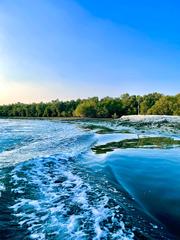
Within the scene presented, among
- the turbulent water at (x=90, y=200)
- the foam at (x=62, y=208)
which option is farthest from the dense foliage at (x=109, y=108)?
the foam at (x=62, y=208)

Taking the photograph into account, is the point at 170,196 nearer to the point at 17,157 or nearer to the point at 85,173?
the point at 85,173

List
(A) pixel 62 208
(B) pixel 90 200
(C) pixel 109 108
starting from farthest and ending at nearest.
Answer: (C) pixel 109 108, (B) pixel 90 200, (A) pixel 62 208

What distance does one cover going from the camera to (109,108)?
107188 mm

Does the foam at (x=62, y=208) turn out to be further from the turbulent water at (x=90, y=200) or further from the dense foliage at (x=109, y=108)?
the dense foliage at (x=109, y=108)

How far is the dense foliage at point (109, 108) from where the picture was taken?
91375 millimetres

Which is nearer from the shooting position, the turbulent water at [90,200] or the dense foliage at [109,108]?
the turbulent water at [90,200]

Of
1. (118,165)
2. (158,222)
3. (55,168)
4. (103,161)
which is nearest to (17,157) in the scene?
(55,168)

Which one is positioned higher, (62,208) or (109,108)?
(109,108)

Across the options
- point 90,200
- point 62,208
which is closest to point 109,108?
point 90,200

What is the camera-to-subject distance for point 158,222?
517cm

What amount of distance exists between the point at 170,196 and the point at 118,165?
12.1 ft

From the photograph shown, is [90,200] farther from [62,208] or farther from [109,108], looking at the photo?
[109,108]

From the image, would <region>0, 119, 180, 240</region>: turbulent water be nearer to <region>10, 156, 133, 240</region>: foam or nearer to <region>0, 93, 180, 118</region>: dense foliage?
<region>10, 156, 133, 240</region>: foam

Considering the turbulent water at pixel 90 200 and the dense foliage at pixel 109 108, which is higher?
the dense foliage at pixel 109 108
